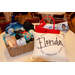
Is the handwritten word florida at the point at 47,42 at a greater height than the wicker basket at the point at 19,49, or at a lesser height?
greater

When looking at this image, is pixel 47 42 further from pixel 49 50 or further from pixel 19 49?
pixel 19 49

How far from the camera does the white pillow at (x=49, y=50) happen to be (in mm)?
623

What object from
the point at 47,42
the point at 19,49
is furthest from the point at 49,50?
the point at 19,49

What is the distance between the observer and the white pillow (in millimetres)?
623

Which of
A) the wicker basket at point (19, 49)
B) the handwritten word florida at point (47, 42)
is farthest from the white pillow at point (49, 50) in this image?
the wicker basket at point (19, 49)

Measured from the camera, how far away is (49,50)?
2.06 ft

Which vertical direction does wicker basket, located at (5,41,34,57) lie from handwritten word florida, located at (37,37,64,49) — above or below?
below

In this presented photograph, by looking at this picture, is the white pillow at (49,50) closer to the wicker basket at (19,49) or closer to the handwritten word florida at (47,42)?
the handwritten word florida at (47,42)

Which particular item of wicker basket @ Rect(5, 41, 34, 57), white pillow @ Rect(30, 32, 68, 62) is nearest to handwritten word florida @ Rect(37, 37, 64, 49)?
white pillow @ Rect(30, 32, 68, 62)

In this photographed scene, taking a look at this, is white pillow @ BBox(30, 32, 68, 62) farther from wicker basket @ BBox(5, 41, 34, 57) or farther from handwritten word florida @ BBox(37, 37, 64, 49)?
wicker basket @ BBox(5, 41, 34, 57)
